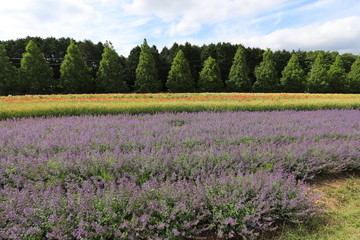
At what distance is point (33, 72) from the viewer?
2567cm

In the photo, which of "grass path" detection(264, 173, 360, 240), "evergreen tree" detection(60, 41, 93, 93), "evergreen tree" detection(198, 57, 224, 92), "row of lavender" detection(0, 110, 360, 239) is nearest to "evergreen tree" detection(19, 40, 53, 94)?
"evergreen tree" detection(60, 41, 93, 93)

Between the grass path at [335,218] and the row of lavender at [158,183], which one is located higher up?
the row of lavender at [158,183]

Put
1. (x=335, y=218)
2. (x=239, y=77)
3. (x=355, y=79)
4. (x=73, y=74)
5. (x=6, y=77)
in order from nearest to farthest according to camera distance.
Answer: (x=335, y=218) → (x=6, y=77) → (x=73, y=74) → (x=239, y=77) → (x=355, y=79)

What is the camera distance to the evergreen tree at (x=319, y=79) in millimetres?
32000

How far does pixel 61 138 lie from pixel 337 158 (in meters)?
5.36

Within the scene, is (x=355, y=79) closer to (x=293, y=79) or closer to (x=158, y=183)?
(x=293, y=79)

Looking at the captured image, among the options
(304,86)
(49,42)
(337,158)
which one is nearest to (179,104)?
(337,158)

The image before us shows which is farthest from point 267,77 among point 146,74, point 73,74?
point 73,74

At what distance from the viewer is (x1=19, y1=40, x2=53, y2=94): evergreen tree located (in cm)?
2559

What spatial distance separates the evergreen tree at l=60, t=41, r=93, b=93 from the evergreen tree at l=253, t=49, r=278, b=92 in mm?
23588

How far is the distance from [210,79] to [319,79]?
650 inches

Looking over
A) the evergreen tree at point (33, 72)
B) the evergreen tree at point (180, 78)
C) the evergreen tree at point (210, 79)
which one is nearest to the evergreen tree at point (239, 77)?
the evergreen tree at point (210, 79)

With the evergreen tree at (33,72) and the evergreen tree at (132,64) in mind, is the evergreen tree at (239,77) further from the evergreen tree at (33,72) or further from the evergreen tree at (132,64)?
the evergreen tree at (33,72)

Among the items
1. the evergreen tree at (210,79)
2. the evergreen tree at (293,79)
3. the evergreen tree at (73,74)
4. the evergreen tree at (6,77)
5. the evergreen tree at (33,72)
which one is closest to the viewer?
the evergreen tree at (6,77)
